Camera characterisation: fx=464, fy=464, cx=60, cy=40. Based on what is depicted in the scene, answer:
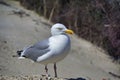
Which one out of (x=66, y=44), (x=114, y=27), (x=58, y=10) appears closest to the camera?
(x=66, y=44)

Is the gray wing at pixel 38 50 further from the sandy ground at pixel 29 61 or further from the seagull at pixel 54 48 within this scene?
the sandy ground at pixel 29 61

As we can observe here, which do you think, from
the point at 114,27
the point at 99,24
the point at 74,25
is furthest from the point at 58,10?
the point at 114,27

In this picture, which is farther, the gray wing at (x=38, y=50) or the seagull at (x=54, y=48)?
the gray wing at (x=38, y=50)

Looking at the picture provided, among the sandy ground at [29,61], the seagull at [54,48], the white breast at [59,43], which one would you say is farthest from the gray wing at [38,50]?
the sandy ground at [29,61]

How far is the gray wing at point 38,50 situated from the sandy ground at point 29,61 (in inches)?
35.5

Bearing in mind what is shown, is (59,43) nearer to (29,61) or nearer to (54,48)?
(54,48)

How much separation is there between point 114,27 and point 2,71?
197 inches

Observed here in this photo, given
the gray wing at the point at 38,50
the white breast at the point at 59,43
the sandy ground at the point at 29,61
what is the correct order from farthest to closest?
the sandy ground at the point at 29,61
the gray wing at the point at 38,50
the white breast at the point at 59,43

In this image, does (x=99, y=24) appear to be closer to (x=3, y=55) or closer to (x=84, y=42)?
(x=84, y=42)

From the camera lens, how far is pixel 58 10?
17.0m

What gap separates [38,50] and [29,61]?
2.71 meters

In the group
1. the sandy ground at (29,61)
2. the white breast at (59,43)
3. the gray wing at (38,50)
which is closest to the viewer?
the white breast at (59,43)

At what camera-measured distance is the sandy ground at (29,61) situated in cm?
1100

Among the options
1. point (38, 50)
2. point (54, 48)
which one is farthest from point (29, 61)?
point (54, 48)
